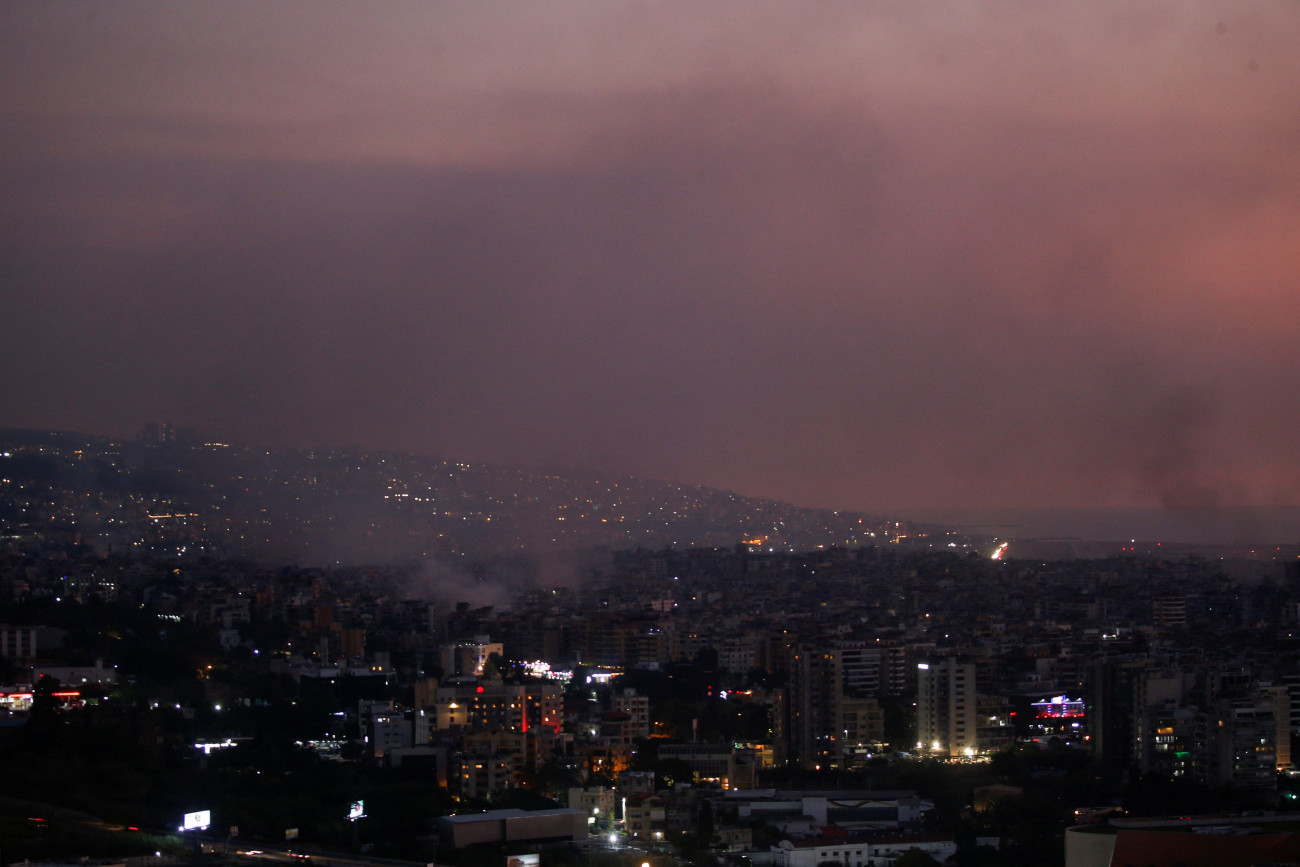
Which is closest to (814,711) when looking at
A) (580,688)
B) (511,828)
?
(580,688)

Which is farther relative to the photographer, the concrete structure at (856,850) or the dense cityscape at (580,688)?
the dense cityscape at (580,688)

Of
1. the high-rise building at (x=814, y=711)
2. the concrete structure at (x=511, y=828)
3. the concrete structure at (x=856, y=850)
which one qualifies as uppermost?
the high-rise building at (x=814, y=711)

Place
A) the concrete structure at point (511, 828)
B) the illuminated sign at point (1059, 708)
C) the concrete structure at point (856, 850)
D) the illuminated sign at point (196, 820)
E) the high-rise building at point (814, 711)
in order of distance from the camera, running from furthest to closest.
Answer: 1. the illuminated sign at point (1059, 708)
2. the high-rise building at point (814, 711)
3. the illuminated sign at point (196, 820)
4. the concrete structure at point (511, 828)
5. the concrete structure at point (856, 850)

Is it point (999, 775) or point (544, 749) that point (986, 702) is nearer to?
point (999, 775)

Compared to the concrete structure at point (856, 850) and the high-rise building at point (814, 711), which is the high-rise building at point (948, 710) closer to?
the high-rise building at point (814, 711)

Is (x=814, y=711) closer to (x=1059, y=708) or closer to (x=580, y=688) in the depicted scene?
(x=1059, y=708)

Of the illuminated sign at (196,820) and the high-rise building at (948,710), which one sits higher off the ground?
the high-rise building at (948,710)

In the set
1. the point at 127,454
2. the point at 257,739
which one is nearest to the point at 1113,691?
the point at 257,739

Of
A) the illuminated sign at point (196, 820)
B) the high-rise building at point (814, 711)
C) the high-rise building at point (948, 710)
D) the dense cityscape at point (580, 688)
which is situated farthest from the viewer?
the high-rise building at point (948, 710)

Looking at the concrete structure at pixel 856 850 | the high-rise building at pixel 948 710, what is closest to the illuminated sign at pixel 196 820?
Result: the concrete structure at pixel 856 850
